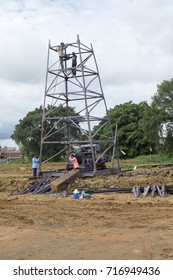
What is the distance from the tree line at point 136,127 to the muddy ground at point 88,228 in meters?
27.0

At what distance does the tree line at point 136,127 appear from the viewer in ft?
142

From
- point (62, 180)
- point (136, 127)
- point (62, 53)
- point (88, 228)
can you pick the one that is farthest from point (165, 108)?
point (88, 228)

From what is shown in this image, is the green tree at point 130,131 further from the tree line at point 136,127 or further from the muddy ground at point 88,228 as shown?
the muddy ground at point 88,228

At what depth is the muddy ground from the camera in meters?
5.80

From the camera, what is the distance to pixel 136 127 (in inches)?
2105

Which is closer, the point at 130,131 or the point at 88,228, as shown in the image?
the point at 88,228

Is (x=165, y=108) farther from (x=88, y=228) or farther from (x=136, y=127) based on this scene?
(x=88, y=228)

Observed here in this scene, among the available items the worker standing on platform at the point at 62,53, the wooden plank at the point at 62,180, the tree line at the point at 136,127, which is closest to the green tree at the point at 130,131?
the tree line at the point at 136,127

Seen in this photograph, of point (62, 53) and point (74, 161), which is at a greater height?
point (62, 53)

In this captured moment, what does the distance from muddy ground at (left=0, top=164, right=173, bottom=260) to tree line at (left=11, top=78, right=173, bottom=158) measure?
26973 millimetres

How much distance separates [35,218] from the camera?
906cm

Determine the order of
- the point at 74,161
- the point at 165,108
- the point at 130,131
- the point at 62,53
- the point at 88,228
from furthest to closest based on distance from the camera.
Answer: the point at 130,131 < the point at 165,108 < the point at 62,53 < the point at 74,161 < the point at 88,228

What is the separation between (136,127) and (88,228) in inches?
1831

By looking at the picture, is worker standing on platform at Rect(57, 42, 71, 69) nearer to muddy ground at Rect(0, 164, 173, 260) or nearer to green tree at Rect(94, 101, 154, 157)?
muddy ground at Rect(0, 164, 173, 260)
